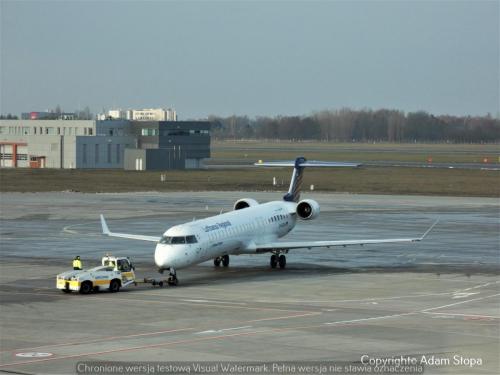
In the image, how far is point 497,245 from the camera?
63344 millimetres

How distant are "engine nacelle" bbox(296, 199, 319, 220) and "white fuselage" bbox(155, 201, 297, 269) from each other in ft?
2.27

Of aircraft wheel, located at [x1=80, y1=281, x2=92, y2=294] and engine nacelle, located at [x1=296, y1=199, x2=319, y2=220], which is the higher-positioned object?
engine nacelle, located at [x1=296, y1=199, x2=319, y2=220]

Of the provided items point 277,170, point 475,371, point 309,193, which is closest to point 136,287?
point 475,371

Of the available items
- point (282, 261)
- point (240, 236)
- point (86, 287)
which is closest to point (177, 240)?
point (86, 287)

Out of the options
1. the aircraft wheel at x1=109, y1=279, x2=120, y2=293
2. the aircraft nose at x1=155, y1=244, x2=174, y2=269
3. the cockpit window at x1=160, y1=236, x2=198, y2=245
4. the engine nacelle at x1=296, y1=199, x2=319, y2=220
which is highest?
the engine nacelle at x1=296, y1=199, x2=319, y2=220

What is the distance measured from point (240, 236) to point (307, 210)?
6.30 m

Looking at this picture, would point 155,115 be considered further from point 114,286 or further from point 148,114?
point 114,286

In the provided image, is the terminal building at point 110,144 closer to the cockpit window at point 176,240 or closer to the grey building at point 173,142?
the grey building at point 173,142

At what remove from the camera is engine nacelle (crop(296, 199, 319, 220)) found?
55.2m

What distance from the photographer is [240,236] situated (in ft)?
165

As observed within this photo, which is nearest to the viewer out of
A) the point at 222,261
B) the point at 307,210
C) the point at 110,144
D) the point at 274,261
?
the point at 274,261

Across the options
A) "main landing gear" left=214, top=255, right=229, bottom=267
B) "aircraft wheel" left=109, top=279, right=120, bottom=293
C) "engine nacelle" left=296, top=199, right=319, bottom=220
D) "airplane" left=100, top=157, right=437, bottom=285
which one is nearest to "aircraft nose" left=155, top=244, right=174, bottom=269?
"airplane" left=100, top=157, right=437, bottom=285

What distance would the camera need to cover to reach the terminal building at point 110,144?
14838 cm

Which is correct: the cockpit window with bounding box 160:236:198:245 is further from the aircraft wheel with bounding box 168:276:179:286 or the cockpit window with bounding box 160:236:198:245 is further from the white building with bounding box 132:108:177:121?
the white building with bounding box 132:108:177:121
